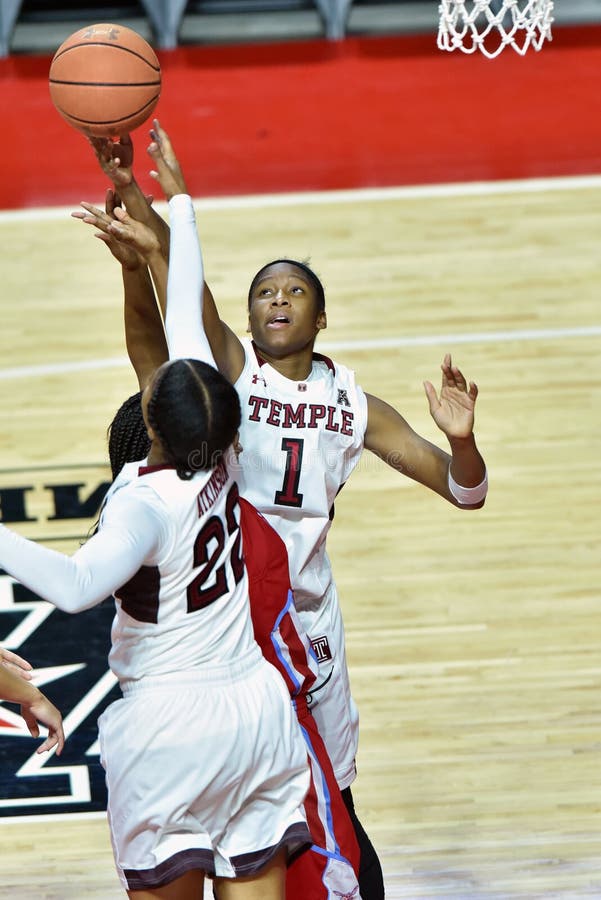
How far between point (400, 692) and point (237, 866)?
2.28 metres

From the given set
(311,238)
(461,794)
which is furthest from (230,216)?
(461,794)

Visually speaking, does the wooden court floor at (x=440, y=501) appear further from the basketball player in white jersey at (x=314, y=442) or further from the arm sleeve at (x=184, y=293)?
the arm sleeve at (x=184, y=293)

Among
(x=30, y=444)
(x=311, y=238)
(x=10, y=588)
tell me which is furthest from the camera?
(x=311, y=238)

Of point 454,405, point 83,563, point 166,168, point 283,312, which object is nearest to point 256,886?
point 83,563

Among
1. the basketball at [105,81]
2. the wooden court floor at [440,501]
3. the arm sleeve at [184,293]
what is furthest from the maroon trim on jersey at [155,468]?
the wooden court floor at [440,501]

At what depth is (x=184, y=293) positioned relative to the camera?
3057 millimetres

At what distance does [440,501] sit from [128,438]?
3.40m

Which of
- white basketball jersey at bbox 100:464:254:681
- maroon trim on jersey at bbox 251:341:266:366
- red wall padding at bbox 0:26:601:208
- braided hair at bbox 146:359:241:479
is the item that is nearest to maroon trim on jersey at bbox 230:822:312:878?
white basketball jersey at bbox 100:464:254:681

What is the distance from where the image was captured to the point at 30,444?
680cm

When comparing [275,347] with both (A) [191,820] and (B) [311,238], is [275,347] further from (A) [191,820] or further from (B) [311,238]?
(B) [311,238]

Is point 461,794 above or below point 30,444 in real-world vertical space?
below

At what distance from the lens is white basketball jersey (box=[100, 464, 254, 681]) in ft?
8.95

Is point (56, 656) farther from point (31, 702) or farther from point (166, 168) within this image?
point (166, 168)

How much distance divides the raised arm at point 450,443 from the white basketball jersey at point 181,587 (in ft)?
2.60
